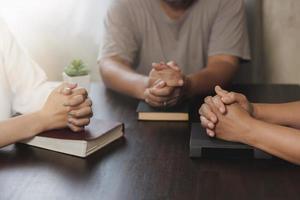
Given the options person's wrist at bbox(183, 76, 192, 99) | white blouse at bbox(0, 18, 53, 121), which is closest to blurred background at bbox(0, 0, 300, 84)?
person's wrist at bbox(183, 76, 192, 99)

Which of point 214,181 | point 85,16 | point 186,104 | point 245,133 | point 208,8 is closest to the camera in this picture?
point 214,181

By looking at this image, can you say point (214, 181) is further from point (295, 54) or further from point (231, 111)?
point (295, 54)

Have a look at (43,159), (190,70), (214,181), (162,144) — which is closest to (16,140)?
(43,159)

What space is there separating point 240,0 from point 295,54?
352 mm

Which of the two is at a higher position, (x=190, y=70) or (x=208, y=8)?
(x=208, y=8)

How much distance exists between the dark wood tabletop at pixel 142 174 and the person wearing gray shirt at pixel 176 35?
681mm

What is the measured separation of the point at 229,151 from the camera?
1221mm

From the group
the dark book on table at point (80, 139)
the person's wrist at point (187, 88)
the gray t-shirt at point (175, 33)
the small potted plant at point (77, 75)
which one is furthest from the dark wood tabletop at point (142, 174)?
the gray t-shirt at point (175, 33)

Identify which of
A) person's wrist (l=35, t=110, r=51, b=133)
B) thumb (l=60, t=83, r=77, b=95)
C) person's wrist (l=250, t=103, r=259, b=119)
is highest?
thumb (l=60, t=83, r=77, b=95)

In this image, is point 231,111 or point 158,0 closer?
point 231,111

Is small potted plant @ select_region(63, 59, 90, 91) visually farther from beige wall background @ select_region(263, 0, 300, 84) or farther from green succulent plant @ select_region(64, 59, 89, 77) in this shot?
beige wall background @ select_region(263, 0, 300, 84)

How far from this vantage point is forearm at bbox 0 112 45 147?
49.9 inches

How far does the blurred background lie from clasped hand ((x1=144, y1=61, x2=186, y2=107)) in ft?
2.43

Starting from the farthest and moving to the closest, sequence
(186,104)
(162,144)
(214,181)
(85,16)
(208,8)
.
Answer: (85,16)
(208,8)
(186,104)
(162,144)
(214,181)
